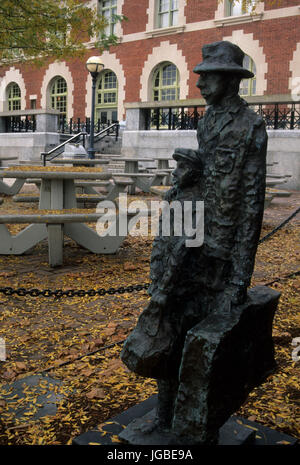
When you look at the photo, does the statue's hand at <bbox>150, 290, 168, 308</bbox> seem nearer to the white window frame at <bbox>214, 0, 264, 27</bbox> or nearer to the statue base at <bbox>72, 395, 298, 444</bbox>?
the statue base at <bbox>72, 395, 298, 444</bbox>

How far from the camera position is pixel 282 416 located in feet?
10.5

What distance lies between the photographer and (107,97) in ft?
95.3

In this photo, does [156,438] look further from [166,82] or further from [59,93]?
[59,93]

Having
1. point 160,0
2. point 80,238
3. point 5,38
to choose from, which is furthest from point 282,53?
point 80,238

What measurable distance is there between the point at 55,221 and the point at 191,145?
39.6 ft

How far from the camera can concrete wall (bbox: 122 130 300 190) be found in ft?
51.5

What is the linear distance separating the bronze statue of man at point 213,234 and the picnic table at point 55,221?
394 cm

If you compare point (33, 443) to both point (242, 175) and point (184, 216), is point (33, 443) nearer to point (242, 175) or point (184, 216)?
point (184, 216)

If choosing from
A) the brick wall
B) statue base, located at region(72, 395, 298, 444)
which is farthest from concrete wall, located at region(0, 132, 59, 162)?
statue base, located at region(72, 395, 298, 444)

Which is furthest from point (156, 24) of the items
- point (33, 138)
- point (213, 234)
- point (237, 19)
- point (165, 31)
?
point (213, 234)

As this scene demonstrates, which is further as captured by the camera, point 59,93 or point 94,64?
point 59,93
